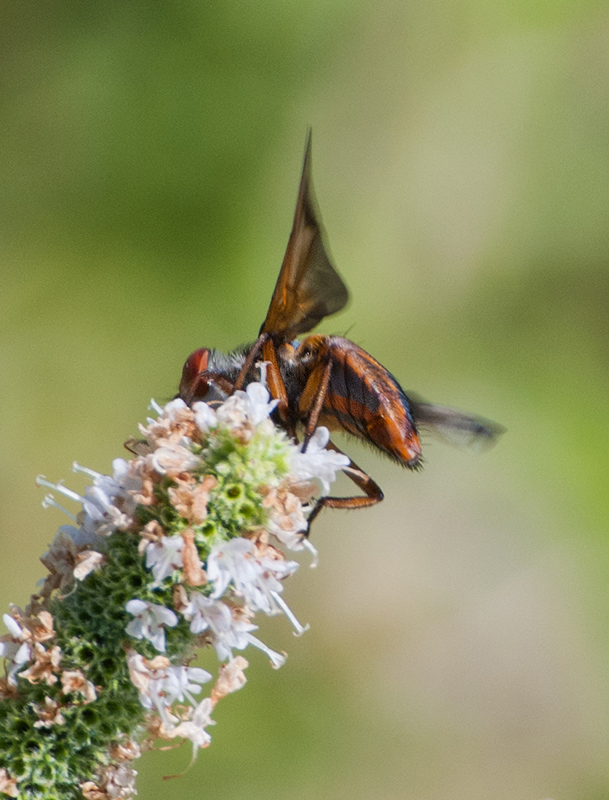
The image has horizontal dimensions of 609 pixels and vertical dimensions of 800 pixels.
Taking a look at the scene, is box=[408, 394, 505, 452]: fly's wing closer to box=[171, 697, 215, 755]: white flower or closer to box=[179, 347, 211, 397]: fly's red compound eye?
box=[179, 347, 211, 397]: fly's red compound eye

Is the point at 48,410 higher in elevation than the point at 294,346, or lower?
higher

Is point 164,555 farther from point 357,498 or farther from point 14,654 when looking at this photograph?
point 357,498

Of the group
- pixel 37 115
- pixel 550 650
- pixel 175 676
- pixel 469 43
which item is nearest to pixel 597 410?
pixel 550 650

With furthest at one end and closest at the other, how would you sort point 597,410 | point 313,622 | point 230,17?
1. point 597,410
2. point 230,17
3. point 313,622

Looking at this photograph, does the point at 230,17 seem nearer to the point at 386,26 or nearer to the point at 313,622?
the point at 386,26

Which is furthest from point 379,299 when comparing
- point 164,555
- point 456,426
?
point 164,555

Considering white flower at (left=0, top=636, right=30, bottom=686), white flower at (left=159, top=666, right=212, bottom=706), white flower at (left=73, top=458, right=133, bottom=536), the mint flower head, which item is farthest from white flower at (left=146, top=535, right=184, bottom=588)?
white flower at (left=0, top=636, right=30, bottom=686)
